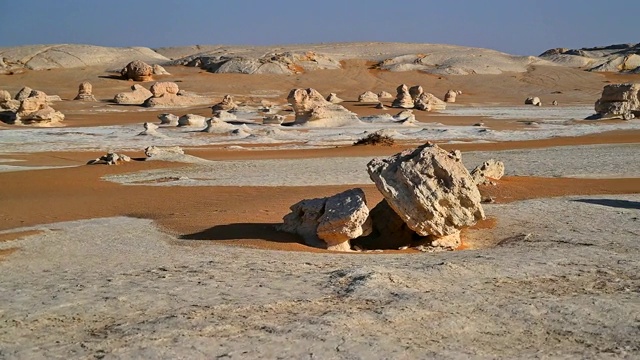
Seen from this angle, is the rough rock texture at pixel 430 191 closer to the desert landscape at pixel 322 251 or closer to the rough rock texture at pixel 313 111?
the desert landscape at pixel 322 251

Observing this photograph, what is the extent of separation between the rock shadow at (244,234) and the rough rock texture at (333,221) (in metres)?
0.20

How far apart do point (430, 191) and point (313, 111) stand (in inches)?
868

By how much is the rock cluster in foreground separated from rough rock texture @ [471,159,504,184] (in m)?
4.27

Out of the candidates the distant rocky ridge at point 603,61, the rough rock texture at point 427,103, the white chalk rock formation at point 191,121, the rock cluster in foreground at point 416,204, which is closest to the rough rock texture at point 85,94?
the white chalk rock formation at point 191,121

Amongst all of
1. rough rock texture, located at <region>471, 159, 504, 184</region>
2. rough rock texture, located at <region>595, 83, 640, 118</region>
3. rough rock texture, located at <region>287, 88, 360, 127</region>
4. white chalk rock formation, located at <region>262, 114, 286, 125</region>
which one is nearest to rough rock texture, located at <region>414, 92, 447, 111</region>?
rough rock texture, located at <region>287, 88, 360, 127</region>

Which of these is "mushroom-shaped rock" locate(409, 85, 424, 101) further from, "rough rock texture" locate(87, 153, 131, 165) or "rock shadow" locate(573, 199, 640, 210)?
"rock shadow" locate(573, 199, 640, 210)

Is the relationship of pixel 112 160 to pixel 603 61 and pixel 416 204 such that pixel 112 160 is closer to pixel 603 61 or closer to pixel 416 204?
pixel 416 204


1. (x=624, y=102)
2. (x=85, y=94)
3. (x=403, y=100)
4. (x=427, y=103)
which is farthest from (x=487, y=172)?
(x=85, y=94)

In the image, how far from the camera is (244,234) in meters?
9.55

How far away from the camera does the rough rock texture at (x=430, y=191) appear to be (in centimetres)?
898

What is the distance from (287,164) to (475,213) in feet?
32.8

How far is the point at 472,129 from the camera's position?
1120 inches

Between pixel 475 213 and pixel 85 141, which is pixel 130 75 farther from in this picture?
pixel 475 213

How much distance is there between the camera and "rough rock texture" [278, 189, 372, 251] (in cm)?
894
